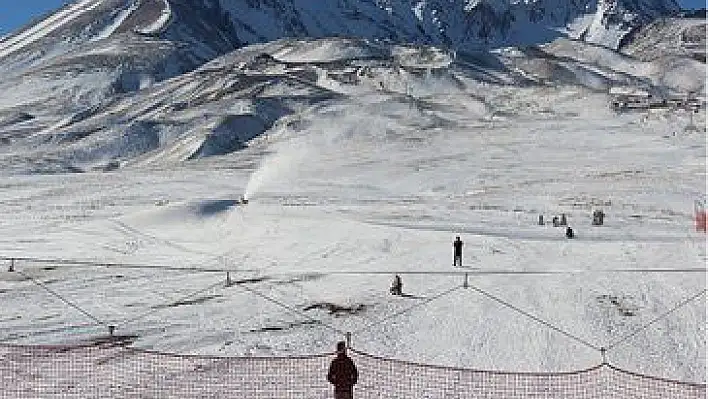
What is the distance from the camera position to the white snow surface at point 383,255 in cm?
2702

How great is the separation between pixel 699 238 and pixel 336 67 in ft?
492

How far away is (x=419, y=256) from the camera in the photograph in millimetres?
39969

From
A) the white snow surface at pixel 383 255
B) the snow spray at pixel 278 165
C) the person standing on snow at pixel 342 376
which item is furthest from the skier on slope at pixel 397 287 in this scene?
the snow spray at pixel 278 165

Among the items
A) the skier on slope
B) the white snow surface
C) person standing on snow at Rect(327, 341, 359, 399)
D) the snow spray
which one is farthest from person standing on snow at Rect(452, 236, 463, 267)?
the snow spray

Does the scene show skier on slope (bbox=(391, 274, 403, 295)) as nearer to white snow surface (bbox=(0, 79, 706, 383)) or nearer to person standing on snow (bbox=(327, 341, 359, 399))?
white snow surface (bbox=(0, 79, 706, 383))

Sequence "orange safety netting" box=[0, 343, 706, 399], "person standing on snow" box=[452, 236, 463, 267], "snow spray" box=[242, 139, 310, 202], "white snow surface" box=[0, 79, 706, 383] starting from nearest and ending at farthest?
"orange safety netting" box=[0, 343, 706, 399] → "white snow surface" box=[0, 79, 706, 383] → "person standing on snow" box=[452, 236, 463, 267] → "snow spray" box=[242, 139, 310, 202]

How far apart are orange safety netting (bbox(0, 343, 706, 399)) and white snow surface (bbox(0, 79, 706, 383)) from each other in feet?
4.36

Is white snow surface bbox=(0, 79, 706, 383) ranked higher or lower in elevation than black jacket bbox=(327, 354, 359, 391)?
lower

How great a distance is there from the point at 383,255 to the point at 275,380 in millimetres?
19399

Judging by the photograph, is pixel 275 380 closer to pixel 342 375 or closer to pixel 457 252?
pixel 342 375

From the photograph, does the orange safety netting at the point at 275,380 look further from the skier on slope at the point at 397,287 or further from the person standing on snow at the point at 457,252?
the person standing on snow at the point at 457,252

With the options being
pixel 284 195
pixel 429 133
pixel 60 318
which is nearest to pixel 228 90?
pixel 429 133

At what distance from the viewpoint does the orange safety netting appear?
21084mm

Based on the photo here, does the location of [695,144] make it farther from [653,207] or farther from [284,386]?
[284,386]
